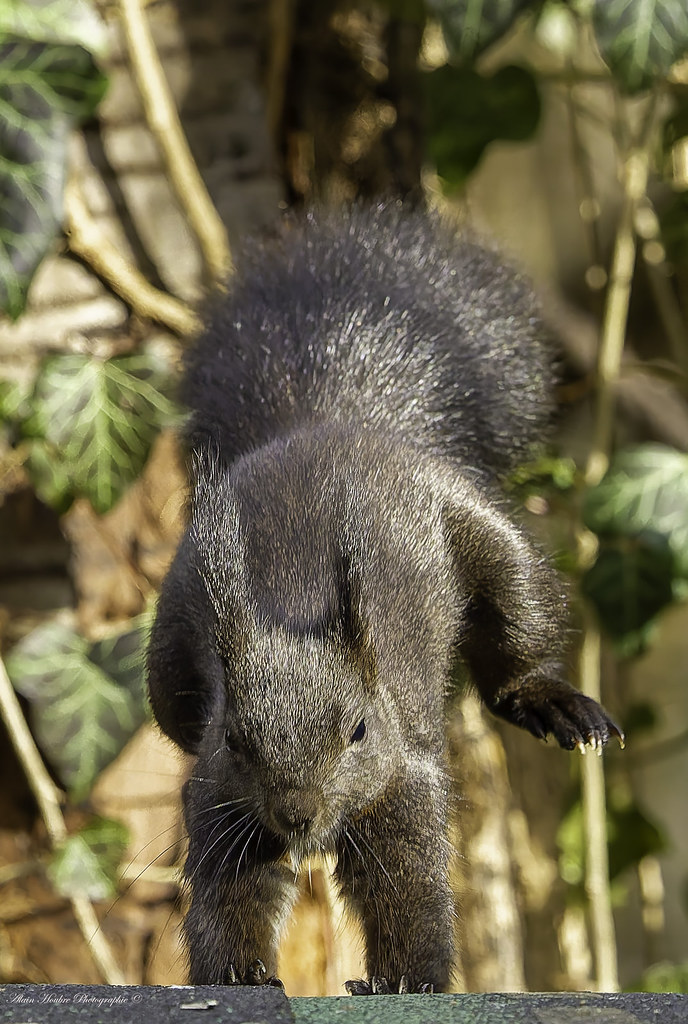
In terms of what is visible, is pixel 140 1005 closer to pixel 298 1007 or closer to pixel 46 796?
pixel 298 1007

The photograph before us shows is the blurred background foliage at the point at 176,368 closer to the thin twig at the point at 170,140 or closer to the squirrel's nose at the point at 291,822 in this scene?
the thin twig at the point at 170,140

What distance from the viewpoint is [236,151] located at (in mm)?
3346

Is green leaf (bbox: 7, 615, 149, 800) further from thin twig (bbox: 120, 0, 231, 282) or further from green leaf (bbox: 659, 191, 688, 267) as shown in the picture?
green leaf (bbox: 659, 191, 688, 267)

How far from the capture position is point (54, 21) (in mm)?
2836

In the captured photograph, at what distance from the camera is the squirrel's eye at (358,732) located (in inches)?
64.4

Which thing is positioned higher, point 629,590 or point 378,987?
point 629,590

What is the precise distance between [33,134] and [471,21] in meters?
0.91

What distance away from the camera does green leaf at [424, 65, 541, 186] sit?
10.3 feet

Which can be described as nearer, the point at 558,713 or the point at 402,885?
the point at 402,885

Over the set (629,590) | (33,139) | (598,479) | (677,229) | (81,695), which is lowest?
(81,695)

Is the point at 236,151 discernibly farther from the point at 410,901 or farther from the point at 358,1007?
the point at 358,1007

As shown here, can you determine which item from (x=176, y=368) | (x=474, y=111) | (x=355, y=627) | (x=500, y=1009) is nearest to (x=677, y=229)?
(x=474, y=111)

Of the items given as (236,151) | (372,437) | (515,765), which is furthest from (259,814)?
(515,765)

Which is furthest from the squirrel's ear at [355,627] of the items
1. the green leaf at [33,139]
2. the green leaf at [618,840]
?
the green leaf at [618,840]
